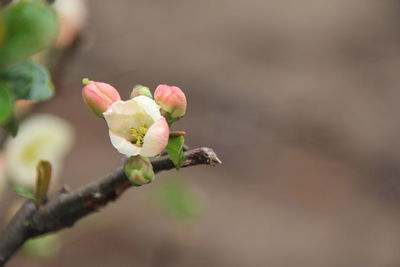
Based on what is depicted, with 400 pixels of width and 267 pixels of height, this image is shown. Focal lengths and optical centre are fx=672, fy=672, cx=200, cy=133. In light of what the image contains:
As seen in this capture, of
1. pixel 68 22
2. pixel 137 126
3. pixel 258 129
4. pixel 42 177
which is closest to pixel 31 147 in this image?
pixel 68 22

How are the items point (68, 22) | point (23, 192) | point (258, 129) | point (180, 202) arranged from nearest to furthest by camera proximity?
1. point (23, 192)
2. point (68, 22)
3. point (180, 202)
4. point (258, 129)

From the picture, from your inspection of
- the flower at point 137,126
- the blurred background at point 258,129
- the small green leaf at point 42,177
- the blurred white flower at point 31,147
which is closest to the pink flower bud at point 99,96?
the flower at point 137,126

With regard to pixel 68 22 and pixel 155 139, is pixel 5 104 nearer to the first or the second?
pixel 155 139

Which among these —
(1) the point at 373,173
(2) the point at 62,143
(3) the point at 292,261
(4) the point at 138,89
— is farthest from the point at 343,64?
(4) the point at 138,89

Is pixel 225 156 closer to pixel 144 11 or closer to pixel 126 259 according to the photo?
Answer: pixel 126 259

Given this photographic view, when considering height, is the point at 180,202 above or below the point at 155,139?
below

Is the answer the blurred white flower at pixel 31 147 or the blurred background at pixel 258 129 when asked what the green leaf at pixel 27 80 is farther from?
the blurred background at pixel 258 129

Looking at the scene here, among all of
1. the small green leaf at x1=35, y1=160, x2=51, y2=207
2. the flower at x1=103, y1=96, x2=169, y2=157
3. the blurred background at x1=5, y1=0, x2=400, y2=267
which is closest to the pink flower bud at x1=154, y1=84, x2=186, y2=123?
the flower at x1=103, y1=96, x2=169, y2=157

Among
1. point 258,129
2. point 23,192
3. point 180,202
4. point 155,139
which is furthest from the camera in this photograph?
point 258,129
